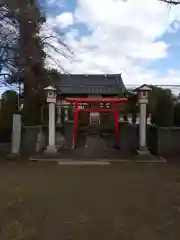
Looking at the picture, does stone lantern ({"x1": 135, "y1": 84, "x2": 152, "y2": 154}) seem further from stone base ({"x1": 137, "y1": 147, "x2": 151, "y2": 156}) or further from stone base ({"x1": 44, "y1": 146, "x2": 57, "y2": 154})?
stone base ({"x1": 44, "y1": 146, "x2": 57, "y2": 154})

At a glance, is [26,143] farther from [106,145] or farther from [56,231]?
[56,231]

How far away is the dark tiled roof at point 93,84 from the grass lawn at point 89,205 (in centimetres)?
2258

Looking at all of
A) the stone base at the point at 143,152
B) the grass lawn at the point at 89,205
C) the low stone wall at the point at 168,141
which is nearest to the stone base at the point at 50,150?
the stone base at the point at 143,152

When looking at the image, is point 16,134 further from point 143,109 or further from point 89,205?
point 89,205

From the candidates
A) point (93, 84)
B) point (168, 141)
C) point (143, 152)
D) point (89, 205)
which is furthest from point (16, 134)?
point (93, 84)

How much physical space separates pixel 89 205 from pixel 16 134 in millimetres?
8531

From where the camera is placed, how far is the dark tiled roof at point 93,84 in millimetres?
32812

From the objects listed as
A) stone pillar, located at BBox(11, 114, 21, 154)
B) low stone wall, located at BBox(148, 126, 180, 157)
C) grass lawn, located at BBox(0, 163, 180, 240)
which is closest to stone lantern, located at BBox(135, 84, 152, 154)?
low stone wall, located at BBox(148, 126, 180, 157)

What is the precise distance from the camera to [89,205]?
20.7 feet

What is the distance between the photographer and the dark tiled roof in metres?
32.8

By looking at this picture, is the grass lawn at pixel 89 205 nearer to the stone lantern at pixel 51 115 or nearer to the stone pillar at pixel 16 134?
the stone pillar at pixel 16 134

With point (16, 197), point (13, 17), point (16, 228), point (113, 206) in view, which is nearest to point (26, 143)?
point (13, 17)

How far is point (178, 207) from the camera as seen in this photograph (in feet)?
20.5

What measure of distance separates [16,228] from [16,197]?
74.2 inches
